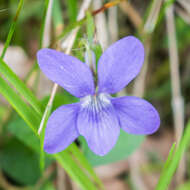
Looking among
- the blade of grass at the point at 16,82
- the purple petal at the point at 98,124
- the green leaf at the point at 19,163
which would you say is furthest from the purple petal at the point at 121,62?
the green leaf at the point at 19,163

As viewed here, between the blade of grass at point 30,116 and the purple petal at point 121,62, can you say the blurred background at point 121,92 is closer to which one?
the blade of grass at point 30,116

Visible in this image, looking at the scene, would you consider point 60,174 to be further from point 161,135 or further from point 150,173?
point 161,135

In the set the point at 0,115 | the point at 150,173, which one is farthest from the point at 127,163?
the point at 0,115

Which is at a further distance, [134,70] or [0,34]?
[0,34]

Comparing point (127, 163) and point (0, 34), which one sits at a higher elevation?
point (0, 34)

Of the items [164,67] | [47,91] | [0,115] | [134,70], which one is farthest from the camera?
[164,67]

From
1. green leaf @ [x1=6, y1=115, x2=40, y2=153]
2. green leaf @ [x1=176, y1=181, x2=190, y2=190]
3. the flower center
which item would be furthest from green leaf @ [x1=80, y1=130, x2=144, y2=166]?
green leaf @ [x1=176, y1=181, x2=190, y2=190]
